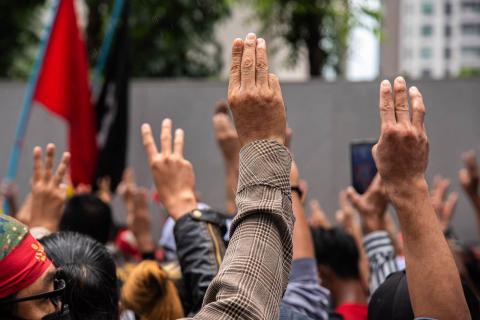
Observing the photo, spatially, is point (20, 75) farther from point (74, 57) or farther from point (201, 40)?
point (74, 57)

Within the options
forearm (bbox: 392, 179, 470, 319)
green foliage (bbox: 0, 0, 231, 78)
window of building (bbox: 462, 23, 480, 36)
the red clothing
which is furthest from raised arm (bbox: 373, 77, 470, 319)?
window of building (bbox: 462, 23, 480, 36)

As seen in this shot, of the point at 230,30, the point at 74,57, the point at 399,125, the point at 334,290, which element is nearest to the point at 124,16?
the point at 74,57

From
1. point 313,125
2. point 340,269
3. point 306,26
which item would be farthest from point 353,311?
point 306,26

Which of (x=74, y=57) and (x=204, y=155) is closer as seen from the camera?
(x=74, y=57)

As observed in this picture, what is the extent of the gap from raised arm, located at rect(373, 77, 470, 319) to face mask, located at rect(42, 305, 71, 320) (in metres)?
0.86

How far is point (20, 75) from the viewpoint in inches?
643

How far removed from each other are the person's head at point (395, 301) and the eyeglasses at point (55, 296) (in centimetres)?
89

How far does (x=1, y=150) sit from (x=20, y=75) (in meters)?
7.50

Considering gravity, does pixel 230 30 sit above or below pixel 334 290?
above

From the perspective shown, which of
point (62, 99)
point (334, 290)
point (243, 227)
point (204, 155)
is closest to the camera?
point (243, 227)

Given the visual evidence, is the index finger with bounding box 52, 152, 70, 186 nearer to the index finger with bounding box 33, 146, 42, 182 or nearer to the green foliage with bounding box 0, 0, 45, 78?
the index finger with bounding box 33, 146, 42, 182

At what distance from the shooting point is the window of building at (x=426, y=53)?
285 ft

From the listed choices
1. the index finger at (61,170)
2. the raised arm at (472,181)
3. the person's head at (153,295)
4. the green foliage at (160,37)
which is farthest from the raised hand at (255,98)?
the green foliage at (160,37)

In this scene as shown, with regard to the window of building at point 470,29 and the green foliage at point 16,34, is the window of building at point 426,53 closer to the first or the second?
the window of building at point 470,29
